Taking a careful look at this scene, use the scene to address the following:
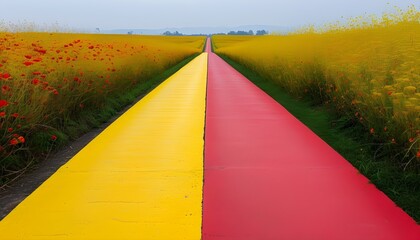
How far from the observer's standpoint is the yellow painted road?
3318 mm

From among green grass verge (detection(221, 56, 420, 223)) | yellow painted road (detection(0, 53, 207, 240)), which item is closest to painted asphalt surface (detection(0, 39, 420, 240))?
yellow painted road (detection(0, 53, 207, 240))

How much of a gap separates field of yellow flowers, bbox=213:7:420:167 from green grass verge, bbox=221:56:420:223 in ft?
0.58

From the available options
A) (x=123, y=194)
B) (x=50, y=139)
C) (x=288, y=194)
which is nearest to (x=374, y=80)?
(x=288, y=194)

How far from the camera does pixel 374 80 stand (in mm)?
5895

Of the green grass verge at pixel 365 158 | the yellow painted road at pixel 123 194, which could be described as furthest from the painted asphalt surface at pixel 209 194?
the green grass verge at pixel 365 158

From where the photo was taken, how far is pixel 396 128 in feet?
16.9

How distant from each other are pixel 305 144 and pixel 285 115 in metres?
2.59

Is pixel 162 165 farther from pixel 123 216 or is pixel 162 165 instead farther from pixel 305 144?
pixel 305 144

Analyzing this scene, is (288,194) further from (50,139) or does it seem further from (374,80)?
(50,139)

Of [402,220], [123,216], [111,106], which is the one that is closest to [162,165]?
[123,216]

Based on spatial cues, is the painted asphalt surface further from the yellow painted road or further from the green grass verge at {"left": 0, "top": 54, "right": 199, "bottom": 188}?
the green grass verge at {"left": 0, "top": 54, "right": 199, "bottom": 188}

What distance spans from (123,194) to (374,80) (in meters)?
4.16

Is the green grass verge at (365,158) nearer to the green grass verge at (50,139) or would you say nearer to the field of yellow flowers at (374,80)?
the field of yellow flowers at (374,80)

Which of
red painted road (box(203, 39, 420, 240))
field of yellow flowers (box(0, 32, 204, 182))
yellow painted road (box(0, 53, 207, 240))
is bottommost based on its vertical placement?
yellow painted road (box(0, 53, 207, 240))
